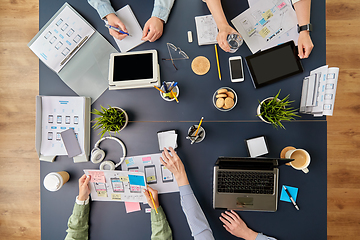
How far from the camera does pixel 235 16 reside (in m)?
1.22

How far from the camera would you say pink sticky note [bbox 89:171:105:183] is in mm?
1196

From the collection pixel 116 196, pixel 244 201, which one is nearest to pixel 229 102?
pixel 244 201

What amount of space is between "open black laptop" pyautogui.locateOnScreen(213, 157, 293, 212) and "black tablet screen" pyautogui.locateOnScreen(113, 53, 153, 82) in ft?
2.33

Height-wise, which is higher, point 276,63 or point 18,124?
point 276,63

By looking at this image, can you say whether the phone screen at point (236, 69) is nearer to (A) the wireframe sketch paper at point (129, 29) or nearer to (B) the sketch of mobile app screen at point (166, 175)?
(A) the wireframe sketch paper at point (129, 29)

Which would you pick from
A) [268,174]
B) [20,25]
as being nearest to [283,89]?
[268,174]

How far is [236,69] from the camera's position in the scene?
1.18 meters

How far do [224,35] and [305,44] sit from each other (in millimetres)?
497

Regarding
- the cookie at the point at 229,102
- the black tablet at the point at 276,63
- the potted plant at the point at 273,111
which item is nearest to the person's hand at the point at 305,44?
the black tablet at the point at 276,63

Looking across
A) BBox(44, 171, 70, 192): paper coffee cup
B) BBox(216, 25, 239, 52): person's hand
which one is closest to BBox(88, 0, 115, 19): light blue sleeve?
BBox(216, 25, 239, 52): person's hand

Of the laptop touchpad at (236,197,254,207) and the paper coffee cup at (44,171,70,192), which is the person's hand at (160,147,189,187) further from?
the paper coffee cup at (44,171,70,192)

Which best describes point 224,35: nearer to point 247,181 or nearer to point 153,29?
point 153,29

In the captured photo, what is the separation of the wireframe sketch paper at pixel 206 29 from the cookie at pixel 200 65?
11cm

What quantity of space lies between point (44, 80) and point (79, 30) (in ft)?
1.36
